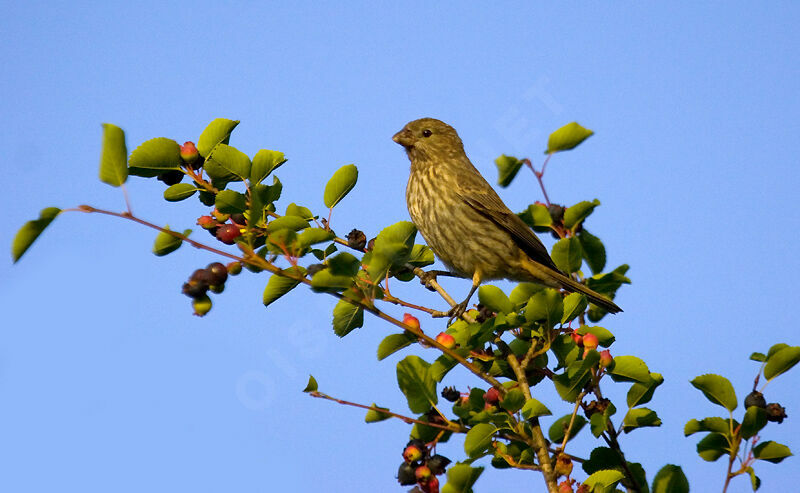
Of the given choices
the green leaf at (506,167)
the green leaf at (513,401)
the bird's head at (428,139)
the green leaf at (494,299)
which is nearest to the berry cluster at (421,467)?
the green leaf at (513,401)

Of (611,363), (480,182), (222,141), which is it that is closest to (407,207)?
(480,182)

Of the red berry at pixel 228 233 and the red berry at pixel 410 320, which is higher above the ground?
the red berry at pixel 228 233

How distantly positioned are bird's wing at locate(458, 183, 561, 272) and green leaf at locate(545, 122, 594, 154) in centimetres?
279

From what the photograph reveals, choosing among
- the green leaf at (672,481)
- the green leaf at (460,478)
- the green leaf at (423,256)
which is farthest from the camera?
the green leaf at (423,256)

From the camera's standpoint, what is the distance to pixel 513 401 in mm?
3283

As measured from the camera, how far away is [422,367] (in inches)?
136

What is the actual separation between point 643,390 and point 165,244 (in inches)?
88.4

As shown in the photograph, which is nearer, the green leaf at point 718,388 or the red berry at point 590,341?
the green leaf at point 718,388

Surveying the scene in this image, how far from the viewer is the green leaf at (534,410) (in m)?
3.28

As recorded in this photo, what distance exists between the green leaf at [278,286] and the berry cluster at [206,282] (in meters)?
0.17

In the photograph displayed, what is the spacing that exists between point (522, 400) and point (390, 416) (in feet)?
1.96

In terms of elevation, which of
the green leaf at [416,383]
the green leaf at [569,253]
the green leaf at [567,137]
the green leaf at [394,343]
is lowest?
the green leaf at [416,383]

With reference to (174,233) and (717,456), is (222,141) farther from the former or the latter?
(717,456)

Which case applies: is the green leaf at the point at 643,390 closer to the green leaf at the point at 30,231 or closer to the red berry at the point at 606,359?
the red berry at the point at 606,359
